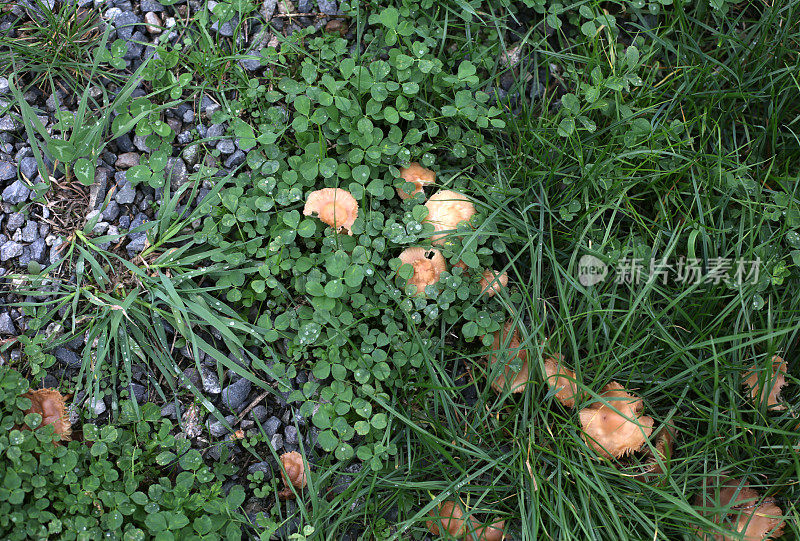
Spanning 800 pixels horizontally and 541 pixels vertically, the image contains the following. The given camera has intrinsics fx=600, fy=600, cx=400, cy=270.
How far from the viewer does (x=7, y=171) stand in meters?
2.37

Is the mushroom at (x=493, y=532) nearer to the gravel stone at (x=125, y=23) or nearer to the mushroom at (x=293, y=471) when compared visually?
the mushroom at (x=293, y=471)

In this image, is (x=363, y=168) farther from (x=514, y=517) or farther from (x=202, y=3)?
(x=514, y=517)

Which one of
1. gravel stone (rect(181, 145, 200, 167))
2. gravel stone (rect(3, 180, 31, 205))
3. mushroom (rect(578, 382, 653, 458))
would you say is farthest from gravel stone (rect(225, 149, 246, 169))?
mushroom (rect(578, 382, 653, 458))

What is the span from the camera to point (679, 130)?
2506 millimetres

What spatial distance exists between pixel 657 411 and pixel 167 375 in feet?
6.19

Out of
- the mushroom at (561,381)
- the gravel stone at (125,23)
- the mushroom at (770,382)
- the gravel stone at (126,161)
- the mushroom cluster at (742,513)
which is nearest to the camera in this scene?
the mushroom cluster at (742,513)

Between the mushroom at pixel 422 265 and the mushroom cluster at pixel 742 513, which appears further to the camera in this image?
the mushroom at pixel 422 265

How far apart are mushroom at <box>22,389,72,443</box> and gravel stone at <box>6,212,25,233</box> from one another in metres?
0.66

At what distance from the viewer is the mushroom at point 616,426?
217 centimetres

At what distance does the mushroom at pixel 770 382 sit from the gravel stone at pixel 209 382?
1.99m

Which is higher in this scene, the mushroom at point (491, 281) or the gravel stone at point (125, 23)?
the gravel stone at point (125, 23)

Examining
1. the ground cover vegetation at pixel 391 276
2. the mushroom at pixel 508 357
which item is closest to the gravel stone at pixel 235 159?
the ground cover vegetation at pixel 391 276

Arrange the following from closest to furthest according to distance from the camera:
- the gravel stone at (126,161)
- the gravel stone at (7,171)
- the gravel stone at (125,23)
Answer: the gravel stone at (7,171) → the gravel stone at (126,161) → the gravel stone at (125,23)

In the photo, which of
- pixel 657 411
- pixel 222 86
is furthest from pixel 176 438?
pixel 657 411
